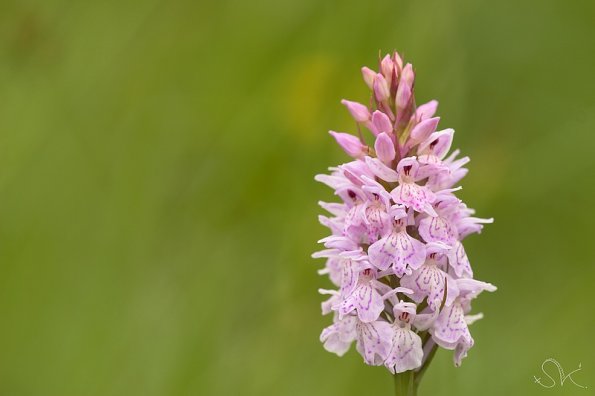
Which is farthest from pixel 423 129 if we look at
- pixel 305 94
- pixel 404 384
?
pixel 305 94

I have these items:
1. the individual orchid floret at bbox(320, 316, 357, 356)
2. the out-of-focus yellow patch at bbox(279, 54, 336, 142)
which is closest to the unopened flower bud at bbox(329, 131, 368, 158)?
the individual orchid floret at bbox(320, 316, 357, 356)

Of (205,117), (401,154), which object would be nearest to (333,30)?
(205,117)

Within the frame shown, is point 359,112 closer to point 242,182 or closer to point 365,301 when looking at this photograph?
point 365,301

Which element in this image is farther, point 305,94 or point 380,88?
point 305,94

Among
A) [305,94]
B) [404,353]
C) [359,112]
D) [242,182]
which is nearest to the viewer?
[404,353]

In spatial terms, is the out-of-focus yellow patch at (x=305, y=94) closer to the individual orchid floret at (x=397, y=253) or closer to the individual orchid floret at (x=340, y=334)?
the individual orchid floret at (x=340, y=334)

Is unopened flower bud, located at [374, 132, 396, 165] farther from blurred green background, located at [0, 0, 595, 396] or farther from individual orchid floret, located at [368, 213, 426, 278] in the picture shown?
blurred green background, located at [0, 0, 595, 396]
